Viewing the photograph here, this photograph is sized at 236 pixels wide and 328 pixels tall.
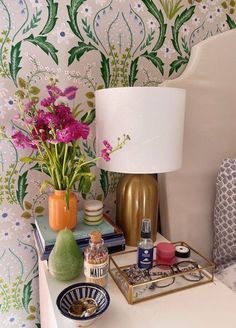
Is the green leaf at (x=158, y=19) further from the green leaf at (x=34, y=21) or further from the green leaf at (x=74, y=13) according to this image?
the green leaf at (x=34, y=21)

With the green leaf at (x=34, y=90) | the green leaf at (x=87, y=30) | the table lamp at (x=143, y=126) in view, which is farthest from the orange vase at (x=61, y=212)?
the green leaf at (x=87, y=30)

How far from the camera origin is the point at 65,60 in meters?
1.05

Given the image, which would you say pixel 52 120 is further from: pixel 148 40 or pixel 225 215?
pixel 225 215

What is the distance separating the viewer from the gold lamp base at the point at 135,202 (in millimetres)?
979

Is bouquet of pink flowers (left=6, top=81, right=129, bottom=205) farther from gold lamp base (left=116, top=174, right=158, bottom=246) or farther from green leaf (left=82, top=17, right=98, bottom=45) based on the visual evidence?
green leaf (left=82, top=17, right=98, bottom=45)

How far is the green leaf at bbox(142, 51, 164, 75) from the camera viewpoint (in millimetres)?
1177

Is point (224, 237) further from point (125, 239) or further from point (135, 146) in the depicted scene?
point (135, 146)

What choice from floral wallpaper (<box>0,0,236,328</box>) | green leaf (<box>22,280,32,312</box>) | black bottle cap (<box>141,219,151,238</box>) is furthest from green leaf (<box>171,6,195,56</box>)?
green leaf (<box>22,280,32,312</box>)

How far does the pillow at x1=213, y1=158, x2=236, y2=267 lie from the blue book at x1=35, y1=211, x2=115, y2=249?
48 centimetres

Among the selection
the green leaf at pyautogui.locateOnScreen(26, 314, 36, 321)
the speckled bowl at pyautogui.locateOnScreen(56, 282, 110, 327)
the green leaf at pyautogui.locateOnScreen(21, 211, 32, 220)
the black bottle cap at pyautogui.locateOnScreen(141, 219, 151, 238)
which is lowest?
the green leaf at pyautogui.locateOnScreen(26, 314, 36, 321)

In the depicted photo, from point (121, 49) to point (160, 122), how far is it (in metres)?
0.45

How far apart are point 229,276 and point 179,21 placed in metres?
1.05

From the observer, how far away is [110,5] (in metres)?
1.09

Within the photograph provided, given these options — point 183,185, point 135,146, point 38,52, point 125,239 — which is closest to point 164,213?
point 183,185
